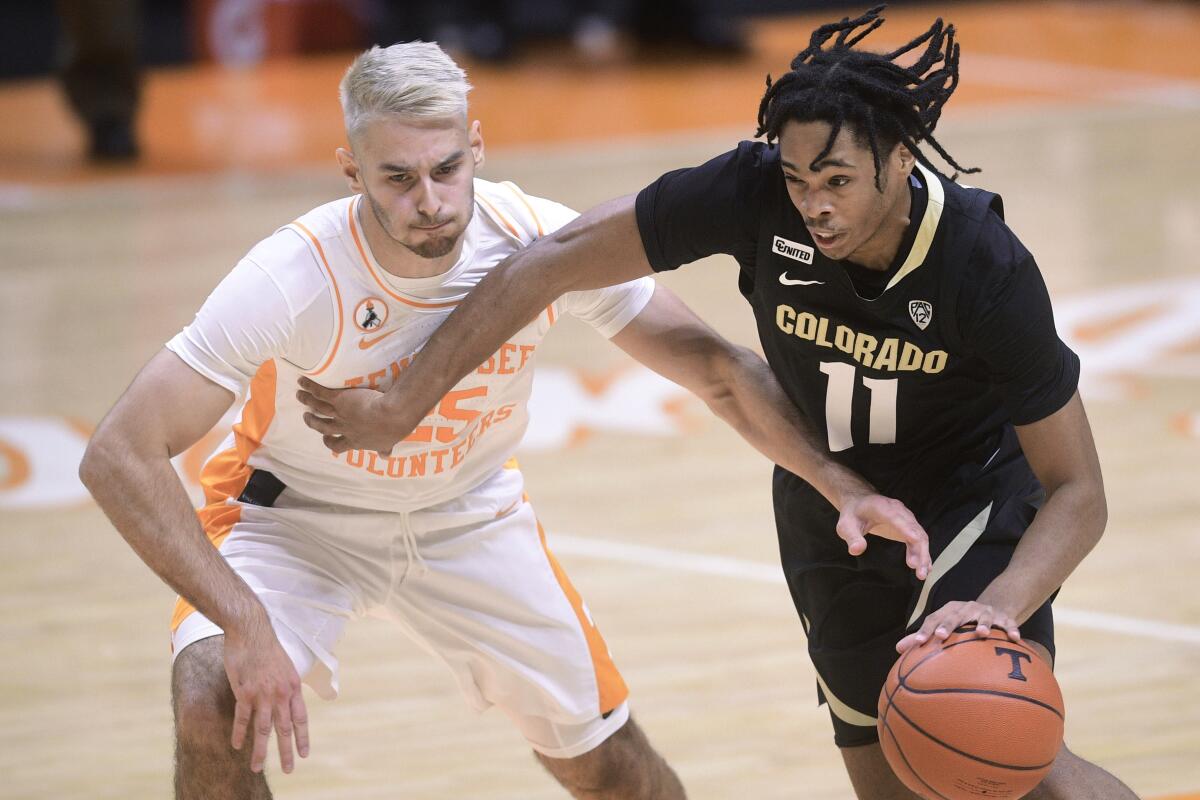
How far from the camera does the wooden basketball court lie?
183 inches

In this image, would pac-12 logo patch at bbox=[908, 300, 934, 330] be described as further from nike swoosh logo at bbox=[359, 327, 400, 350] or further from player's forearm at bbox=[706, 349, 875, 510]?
nike swoosh logo at bbox=[359, 327, 400, 350]

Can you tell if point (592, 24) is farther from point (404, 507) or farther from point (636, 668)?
point (404, 507)

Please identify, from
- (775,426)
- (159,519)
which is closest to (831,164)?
(775,426)

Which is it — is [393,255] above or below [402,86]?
below

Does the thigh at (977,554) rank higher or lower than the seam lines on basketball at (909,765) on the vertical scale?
higher

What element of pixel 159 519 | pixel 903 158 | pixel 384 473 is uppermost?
pixel 903 158

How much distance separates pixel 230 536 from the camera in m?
3.61

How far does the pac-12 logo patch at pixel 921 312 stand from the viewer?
122 inches

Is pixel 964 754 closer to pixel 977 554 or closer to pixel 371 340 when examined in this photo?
pixel 977 554

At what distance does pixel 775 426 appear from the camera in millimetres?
3471

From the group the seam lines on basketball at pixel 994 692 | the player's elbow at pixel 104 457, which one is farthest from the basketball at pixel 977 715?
the player's elbow at pixel 104 457

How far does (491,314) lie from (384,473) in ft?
1.58

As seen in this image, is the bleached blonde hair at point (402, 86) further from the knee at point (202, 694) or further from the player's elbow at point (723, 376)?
the knee at point (202, 694)

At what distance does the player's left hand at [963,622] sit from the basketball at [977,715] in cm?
1
